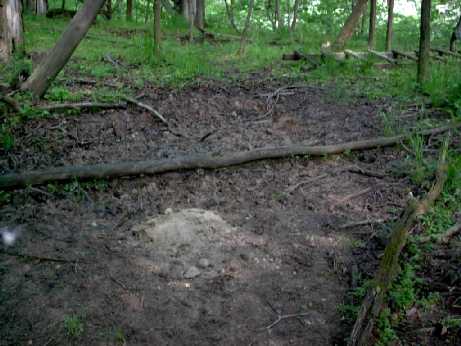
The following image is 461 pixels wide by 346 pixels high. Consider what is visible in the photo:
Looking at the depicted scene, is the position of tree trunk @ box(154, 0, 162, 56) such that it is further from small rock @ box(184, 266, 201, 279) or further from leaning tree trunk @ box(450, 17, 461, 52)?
small rock @ box(184, 266, 201, 279)

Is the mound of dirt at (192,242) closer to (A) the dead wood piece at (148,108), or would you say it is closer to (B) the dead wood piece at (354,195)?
(B) the dead wood piece at (354,195)

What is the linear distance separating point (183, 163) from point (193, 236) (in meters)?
1.14

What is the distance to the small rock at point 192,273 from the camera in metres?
3.13

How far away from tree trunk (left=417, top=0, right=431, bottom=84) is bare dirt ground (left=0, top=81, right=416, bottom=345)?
1.99m

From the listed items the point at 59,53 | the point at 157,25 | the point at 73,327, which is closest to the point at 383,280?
the point at 73,327

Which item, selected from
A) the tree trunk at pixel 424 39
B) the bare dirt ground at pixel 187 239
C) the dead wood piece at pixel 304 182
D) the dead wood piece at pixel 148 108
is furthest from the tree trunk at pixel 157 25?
the dead wood piece at pixel 304 182

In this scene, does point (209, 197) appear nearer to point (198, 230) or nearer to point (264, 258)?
point (198, 230)

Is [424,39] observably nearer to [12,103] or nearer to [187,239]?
[187,239]

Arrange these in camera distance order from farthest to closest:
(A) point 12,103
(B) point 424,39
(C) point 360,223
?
(B) point 424,39 → (A) point 12,103 → (C) point 360,223

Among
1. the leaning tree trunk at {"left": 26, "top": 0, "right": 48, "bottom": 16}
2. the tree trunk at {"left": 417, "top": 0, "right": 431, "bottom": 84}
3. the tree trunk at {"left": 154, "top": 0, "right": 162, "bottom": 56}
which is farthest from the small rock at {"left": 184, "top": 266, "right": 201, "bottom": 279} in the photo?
the leaning tree trunk at {"left": 26, "top": 0, "right": 48, "bottom": 16}

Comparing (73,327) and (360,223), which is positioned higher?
(360,223)

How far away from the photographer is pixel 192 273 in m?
3.15

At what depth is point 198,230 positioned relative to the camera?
141 inches

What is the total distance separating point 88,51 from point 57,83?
10.2 ft
